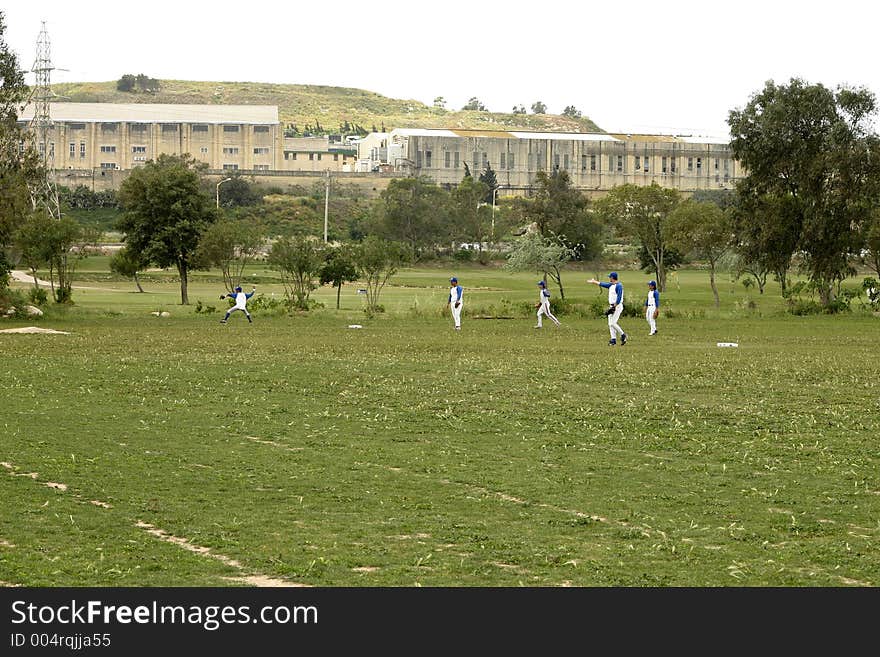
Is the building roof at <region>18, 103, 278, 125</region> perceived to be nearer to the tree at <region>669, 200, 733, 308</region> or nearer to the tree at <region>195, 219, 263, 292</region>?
the tree at <region>669, 200, 733, 308</region>

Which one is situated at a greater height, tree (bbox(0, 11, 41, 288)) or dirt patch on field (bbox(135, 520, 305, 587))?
tree (bbox(0, 11, 41, 288))

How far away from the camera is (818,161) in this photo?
54.8 m

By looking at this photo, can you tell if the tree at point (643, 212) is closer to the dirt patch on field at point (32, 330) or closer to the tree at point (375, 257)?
the tree at point (375, 257)

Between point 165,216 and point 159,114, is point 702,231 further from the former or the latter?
point 159,114

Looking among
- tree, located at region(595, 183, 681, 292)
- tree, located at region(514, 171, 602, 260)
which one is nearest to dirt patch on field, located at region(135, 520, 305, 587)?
tree, located at region(595, 183, 681, 292)

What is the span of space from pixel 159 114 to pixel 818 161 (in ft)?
447

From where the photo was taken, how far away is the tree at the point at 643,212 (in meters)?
81.0

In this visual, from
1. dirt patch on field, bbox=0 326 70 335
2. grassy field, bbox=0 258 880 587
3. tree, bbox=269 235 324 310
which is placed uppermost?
tree, bbox=269 235 324 310

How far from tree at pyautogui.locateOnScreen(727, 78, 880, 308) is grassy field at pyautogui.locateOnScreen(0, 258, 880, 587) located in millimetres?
24100

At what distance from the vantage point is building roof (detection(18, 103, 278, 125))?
174 metres

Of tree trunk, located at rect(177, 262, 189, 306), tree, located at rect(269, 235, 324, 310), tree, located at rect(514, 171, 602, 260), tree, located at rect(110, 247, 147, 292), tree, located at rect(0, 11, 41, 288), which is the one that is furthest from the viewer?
tree, located at rect(514, 171, 602, 260)

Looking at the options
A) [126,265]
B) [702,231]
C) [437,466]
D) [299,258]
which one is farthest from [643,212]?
[437,466]

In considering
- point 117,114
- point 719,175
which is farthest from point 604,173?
point 117,114
